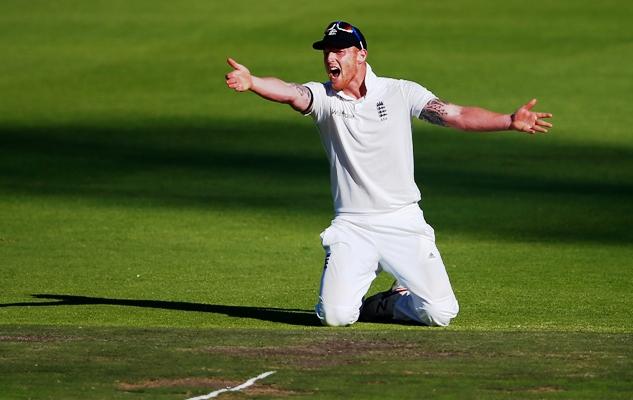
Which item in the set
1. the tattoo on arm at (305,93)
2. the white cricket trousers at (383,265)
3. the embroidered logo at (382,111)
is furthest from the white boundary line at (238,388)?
the embroidered logo at (382,111)

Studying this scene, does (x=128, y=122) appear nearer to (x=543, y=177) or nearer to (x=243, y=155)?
(x=243, y=155)

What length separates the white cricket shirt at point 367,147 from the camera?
392 inches

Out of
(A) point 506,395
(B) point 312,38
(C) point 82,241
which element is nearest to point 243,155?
(C) point 82,241

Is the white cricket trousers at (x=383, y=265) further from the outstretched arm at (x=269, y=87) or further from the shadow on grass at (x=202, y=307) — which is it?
the outstretched arm at (x=269, y=87)

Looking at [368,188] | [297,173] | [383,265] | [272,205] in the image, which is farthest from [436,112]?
[297,173]

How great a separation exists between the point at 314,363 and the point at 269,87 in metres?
1.96

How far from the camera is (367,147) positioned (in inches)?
392

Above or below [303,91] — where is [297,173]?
below

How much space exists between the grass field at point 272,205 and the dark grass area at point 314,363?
1.0 inches

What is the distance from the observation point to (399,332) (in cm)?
948

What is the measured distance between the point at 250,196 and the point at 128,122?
22.1 ft

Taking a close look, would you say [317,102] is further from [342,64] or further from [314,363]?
[314,363]

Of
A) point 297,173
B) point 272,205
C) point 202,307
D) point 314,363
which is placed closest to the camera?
point 314,363

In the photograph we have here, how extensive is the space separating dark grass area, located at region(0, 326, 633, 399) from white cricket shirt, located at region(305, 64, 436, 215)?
35.1 inches
